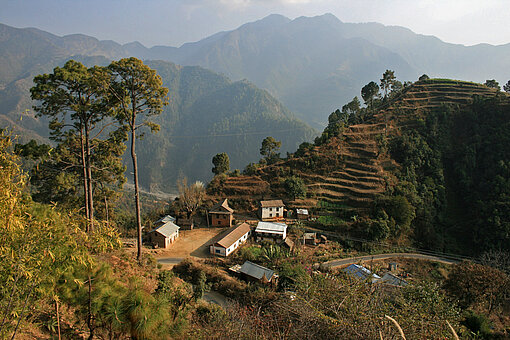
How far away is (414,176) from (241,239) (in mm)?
23060

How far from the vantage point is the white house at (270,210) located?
91.5 feet

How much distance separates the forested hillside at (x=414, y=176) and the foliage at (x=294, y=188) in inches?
9.8

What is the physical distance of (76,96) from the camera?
478 inches

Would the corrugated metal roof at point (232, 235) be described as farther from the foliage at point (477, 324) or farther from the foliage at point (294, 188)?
the foliage at point (477, 324)

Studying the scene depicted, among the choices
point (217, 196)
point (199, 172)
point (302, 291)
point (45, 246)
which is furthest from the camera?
point (199, 172)

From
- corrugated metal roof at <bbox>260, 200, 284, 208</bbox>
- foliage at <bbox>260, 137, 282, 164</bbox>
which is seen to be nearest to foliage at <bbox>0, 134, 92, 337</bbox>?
corrugated metal roof at <bbox>260, 200, 284, 208</bbox>

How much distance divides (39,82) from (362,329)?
15129 mm

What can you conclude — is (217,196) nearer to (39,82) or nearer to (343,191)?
(343,191)

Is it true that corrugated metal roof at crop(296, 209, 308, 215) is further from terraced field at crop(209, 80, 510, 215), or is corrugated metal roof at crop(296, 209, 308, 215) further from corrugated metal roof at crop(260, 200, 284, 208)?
corrugated metal roof at crop(260, 200, 284, 208)

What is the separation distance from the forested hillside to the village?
3019mm

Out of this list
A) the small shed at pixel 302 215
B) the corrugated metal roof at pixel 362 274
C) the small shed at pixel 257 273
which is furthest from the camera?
the small shed at pixel 302 215

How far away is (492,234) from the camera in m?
25.7

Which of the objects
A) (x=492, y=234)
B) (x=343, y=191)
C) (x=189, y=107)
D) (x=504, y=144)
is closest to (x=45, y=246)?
(x=343, y=191)

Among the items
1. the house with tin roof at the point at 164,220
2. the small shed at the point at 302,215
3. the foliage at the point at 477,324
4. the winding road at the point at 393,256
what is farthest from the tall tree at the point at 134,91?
the small shed at the point at 302,215
